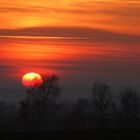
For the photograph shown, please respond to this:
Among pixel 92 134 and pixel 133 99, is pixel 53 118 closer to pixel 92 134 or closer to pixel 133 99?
pixel 133 99

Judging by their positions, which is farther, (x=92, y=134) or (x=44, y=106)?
(x=44, y=106)

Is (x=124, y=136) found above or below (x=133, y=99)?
below

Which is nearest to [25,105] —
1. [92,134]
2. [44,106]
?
[44,106]

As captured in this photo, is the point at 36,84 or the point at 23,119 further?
the point at 36,84

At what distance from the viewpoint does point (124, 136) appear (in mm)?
31141

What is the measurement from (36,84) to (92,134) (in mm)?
36150

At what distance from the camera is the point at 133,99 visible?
75688mm

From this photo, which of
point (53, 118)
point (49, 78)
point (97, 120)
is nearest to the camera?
point (97, 120)

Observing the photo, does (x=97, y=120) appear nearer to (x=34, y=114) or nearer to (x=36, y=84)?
(x=34, y=114)

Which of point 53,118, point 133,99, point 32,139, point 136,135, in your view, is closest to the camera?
point 32,139

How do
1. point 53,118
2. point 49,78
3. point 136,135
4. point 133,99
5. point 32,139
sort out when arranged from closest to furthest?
point 32,139, point 136,135, point 53,118, point 49,78, point 133,99

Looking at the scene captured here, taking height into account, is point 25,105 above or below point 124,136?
above

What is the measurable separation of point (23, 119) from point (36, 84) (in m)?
8.66

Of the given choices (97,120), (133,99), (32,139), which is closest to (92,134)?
(32,139)
